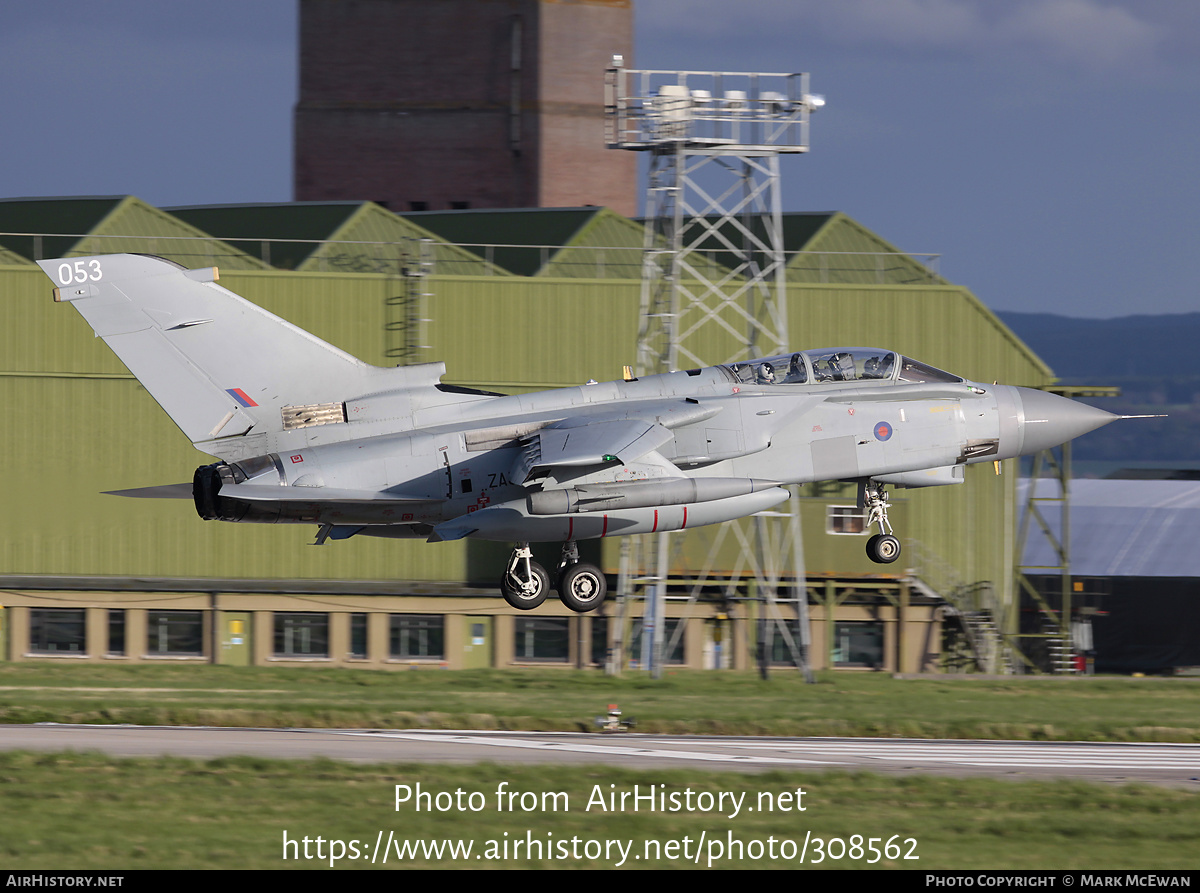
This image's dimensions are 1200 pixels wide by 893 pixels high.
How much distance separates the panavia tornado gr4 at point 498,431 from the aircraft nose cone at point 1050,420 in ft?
1.32

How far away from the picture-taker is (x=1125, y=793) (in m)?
22.7

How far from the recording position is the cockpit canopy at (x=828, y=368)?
23750 millimetres

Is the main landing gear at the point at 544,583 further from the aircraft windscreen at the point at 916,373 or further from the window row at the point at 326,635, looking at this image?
the window row at the point at 326,635

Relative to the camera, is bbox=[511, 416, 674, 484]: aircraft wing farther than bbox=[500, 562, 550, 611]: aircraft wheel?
No

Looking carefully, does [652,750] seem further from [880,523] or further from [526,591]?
[880,523]

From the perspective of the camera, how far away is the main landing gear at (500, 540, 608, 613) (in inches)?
917

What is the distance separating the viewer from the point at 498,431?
74.9 feet

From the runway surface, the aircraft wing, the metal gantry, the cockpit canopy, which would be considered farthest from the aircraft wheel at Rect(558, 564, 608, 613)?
the metal gantry

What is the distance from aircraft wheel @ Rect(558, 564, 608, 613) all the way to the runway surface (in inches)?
112

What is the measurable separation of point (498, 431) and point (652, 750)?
691 centimetres

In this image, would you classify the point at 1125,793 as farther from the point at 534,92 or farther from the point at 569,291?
the point at 534,92

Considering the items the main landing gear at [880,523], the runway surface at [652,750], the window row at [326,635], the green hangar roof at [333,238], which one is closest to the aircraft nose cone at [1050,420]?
the main landing gear at [880,523]

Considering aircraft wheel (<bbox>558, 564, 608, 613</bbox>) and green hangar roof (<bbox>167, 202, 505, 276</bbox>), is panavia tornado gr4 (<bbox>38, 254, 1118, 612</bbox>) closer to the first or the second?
aircraft wheel (<bbox>558, 564, 608, 613</bbox>)
